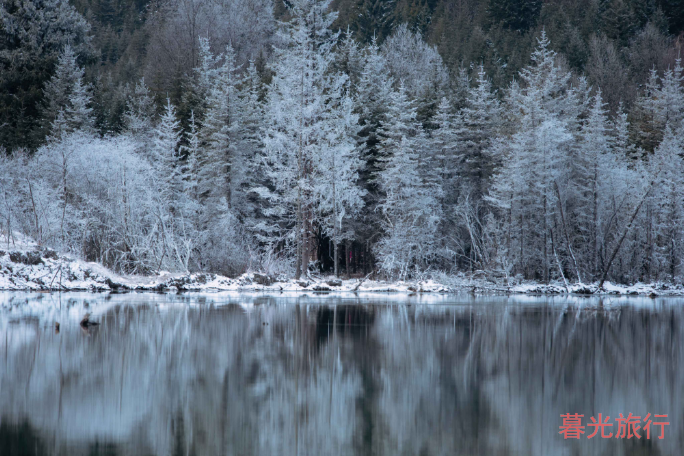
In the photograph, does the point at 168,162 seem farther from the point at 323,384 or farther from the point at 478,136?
the point at 323,384

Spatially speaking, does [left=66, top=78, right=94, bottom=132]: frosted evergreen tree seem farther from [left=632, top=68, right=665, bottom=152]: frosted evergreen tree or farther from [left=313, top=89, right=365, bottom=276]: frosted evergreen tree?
[left=632, top=68, right=665, bottom=152]: frosted evergreen tree

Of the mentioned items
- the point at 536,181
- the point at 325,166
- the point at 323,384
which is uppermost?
the point at 325,166

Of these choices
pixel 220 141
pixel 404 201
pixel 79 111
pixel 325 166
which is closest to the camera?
pixel 325 166

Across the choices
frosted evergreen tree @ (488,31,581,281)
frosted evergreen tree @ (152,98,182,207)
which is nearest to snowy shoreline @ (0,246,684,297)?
frosted evergreen tree @ (488,31,581,281)

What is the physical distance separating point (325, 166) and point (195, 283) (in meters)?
10.0

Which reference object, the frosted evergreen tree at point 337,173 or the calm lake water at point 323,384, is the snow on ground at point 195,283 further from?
the calm lake water at point 323,384

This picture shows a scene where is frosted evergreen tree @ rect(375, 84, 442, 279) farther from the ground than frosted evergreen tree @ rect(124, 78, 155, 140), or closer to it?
closer to it

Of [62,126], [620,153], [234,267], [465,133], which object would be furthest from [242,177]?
[620,153]

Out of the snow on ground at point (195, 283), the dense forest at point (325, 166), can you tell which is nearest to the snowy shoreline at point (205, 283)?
the snow on ground at point (195, 283)

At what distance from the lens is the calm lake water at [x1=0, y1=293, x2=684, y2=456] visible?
7125 millimetres

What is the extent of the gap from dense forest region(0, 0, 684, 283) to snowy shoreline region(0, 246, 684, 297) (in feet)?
4.53

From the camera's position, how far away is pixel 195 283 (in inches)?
1188

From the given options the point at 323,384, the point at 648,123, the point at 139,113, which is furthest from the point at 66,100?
the point at 323,384

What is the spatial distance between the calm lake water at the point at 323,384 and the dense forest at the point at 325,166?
55.8 feet
